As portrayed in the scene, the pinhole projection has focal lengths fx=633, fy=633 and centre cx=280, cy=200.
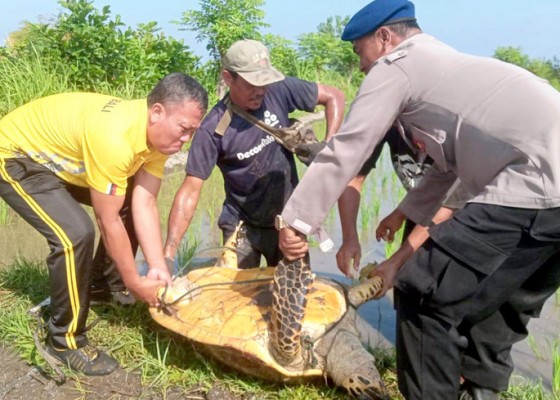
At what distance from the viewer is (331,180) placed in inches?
91.9

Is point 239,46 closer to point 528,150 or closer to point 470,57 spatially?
point 470,57

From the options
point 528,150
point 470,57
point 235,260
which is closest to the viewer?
point 528,150

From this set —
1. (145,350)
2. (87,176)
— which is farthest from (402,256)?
(87,176)

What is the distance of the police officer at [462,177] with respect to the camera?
2.12 metres

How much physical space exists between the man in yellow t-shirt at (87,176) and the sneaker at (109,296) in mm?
502

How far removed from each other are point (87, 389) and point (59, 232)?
29.9 inches

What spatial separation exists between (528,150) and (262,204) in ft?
6.51

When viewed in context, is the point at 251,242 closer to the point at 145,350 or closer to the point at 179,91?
the point at 145,350

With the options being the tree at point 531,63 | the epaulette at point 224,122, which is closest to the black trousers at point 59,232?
the epaulette at point 224,122

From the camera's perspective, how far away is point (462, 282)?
2146 millimetres

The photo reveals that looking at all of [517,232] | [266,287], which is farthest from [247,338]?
[517,232]

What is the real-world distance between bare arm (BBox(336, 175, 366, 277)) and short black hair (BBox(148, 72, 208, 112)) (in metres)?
A: 0.94

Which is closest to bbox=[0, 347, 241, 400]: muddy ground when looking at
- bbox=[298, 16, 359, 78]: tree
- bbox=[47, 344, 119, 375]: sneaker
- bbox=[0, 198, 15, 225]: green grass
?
bbox=[47, 344, 119, 375]: sneaker

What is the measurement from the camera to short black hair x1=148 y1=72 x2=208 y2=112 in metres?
2.76
